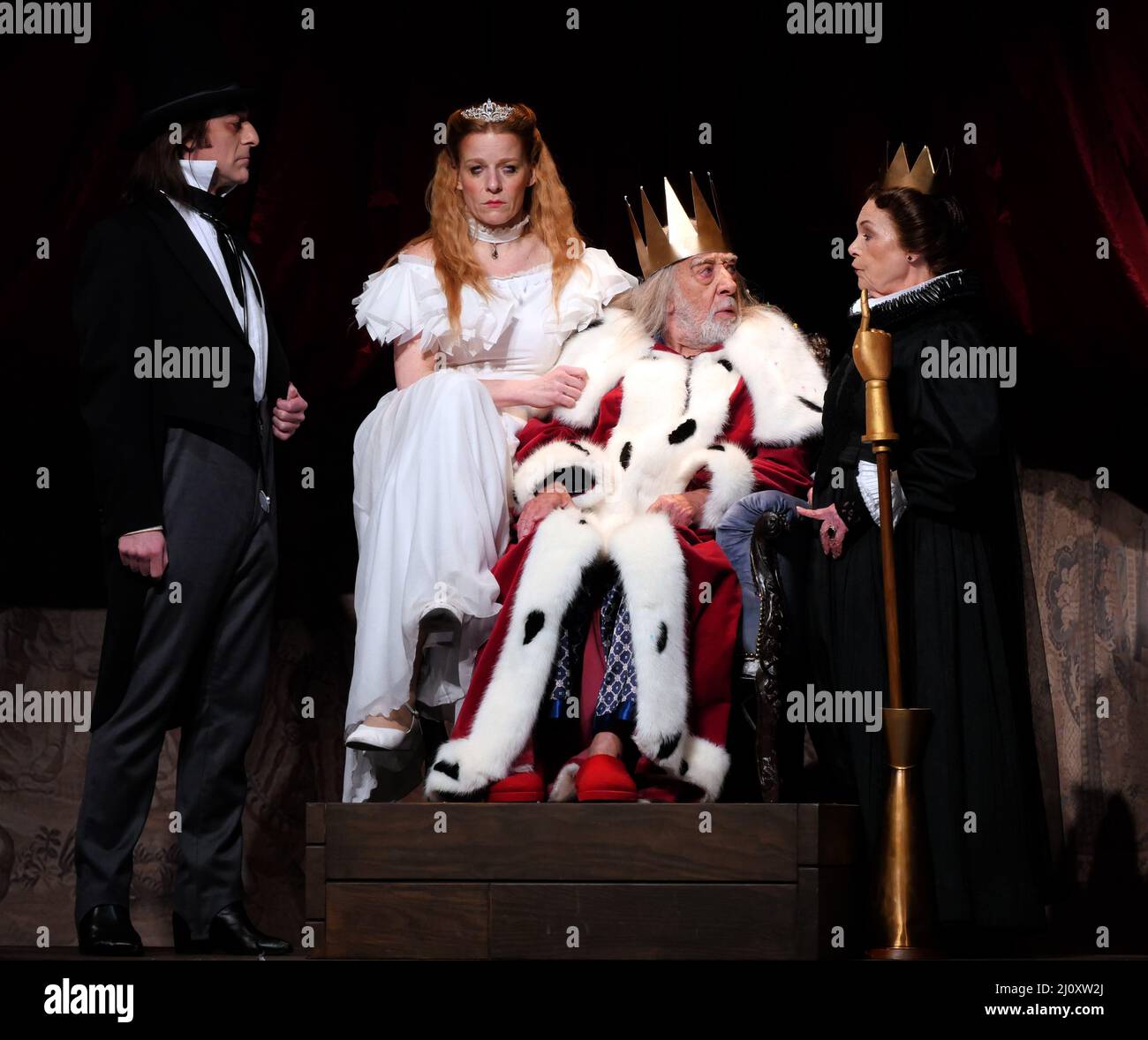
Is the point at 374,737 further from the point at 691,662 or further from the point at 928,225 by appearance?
the point at 928,225

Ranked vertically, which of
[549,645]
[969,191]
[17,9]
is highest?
[17,9]

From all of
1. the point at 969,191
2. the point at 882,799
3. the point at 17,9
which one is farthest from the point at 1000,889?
the point at 17,9

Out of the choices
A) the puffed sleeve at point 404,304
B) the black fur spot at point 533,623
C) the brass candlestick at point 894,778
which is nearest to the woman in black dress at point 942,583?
the brass candlestick at point 894,778

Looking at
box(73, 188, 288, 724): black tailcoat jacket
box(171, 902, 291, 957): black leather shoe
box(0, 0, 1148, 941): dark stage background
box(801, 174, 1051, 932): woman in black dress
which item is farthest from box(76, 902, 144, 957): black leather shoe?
box(801, 174, 1051, 932): woman in black dress

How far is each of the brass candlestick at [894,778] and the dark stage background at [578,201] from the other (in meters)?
1.01

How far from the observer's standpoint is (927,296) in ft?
12.2

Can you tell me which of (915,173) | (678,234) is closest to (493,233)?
(678,234)

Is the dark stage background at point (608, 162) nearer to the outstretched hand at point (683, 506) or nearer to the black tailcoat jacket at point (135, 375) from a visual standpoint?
the black tailcoat jacket at point (135, 375)

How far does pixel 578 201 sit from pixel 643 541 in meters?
1.52

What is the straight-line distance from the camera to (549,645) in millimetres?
3574

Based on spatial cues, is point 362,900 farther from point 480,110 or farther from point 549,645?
point 480,110

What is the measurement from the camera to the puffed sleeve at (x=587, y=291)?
4.38 m
